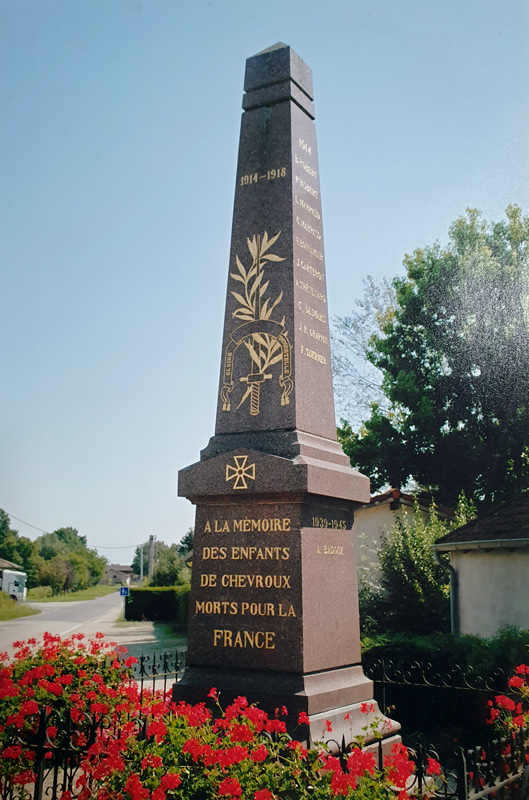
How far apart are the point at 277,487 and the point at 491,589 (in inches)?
367

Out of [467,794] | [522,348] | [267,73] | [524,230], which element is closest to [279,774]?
[467,794]

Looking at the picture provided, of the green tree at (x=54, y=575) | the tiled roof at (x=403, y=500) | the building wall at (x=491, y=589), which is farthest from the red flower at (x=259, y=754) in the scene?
the green tree at (x=54, y=575)

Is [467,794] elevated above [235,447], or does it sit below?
below

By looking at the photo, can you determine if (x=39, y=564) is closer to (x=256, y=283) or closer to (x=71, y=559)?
(x=71, y=559)

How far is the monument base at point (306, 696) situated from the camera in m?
4.69

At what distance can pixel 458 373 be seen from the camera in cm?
2073

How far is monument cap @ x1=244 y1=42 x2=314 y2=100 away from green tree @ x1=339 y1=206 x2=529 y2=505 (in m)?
14.5

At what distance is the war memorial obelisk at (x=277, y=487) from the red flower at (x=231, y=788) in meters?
1.54

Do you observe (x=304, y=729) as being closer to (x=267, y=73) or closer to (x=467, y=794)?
(x=467, y=794)

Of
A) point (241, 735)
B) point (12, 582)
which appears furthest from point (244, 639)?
point (12, 582)

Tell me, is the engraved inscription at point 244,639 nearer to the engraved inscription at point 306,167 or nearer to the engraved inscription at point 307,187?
the engraved inscription at point 307,187

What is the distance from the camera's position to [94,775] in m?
3.50

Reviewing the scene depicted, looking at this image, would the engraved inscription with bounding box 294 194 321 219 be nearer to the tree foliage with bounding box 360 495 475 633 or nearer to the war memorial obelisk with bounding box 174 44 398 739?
the war memorial obelisk with bounding box 174 44 398 739

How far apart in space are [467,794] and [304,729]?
1432 millimetres
